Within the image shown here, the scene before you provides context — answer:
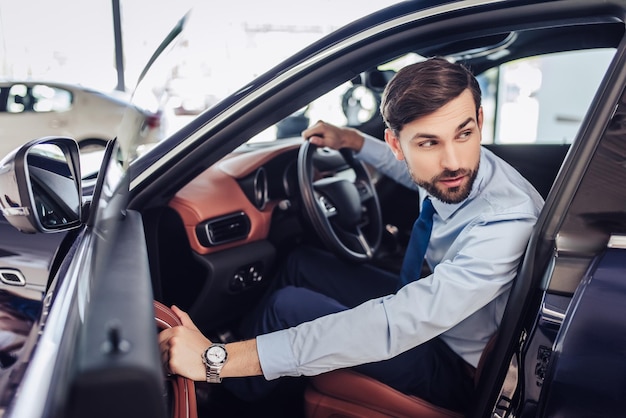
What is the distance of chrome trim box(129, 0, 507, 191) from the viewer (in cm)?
116

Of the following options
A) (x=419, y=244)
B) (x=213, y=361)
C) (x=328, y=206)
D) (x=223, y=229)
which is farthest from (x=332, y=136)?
(x=213, y=361)

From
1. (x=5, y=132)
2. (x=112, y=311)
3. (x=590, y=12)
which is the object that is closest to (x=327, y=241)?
(x=590, y=12)

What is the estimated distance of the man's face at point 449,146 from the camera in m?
1.33

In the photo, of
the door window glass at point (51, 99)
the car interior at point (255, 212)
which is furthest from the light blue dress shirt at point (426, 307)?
the door window glass at point (51, 99)

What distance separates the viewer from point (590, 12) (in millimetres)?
1038

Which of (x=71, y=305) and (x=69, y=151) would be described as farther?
(x=69, y=151)

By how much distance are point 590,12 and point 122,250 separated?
926 mm

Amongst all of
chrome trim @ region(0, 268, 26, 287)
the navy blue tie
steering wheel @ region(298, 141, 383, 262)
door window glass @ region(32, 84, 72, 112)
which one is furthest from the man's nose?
door window glass @ region(32, 84, 72, 112)

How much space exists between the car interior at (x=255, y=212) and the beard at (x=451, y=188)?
0.30 m

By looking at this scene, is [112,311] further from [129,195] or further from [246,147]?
[246,147]

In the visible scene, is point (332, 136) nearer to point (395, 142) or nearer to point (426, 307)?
point (395, 142)

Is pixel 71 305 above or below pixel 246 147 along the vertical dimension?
below

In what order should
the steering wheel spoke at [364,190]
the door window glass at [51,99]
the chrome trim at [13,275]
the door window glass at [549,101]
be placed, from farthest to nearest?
the door window glass at [51,99], the door window glass at [549,101], the steering wheel spoke at [364,190], the chrome trim at [13,275]

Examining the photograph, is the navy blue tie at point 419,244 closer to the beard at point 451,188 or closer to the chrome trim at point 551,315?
the beard at point 451,188
